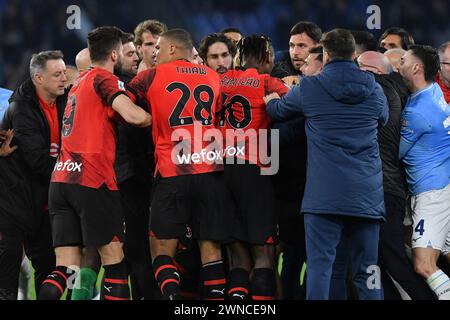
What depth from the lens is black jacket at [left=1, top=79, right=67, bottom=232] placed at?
5.98 metres

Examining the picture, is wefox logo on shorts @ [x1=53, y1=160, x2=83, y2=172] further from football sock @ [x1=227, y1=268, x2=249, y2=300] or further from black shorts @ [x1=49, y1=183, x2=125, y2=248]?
football sock @ [x1=227, y1=268, x2=249, y2=300]

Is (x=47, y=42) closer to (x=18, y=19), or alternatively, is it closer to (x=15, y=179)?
(x=18, y=19)

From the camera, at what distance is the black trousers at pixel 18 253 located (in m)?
6.04

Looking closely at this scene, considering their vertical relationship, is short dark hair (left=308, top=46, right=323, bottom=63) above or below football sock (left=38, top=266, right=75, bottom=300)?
above

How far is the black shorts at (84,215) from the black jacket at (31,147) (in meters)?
0.58

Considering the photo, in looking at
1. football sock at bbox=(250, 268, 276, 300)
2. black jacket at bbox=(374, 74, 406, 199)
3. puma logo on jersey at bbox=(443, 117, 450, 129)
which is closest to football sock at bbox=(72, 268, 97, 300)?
football sock at bbox=(250, 268, 276, 300)

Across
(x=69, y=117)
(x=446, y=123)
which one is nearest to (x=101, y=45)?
(x=69, y=117)

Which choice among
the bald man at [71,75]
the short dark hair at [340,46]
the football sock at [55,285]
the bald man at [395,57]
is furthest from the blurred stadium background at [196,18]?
the football sock at [55,285]

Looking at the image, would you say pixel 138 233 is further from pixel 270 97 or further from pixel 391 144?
pixel 391 144

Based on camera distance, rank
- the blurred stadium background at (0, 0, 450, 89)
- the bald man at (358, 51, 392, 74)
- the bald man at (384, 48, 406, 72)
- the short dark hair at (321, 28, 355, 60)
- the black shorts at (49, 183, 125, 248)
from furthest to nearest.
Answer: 1. the blurred stadium background at (0, 0, 450, 89)
2. the bald man at (384, 48, 406, 72)
3. the bald man at (358, 51, 392, 74)
4. the black shorts at (49, 183, 125, 248)
5. the short dark hair at (321, 28, 355, 60)

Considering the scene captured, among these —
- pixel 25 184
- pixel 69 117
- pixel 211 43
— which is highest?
pixel 211 43

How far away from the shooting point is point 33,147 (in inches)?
235

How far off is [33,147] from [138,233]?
1003mm

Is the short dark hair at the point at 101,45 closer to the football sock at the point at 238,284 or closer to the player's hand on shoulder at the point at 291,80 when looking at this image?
the player's hand on shoulder at the point at 291,80
